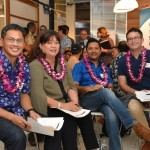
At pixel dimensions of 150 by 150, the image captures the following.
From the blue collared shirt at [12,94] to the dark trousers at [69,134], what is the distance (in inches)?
11.8

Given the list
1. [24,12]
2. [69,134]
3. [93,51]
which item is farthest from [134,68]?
[24,12]

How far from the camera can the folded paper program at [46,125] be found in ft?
6.44

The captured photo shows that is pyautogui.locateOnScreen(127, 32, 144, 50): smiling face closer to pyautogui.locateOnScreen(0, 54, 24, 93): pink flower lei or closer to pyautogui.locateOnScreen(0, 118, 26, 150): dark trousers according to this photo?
pyautogui.locateOnScreen(0, 54, 24, 93): pink flower lei

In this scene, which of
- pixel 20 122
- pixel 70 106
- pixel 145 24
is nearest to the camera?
pixel 20 122

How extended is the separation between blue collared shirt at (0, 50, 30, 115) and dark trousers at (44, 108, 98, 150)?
30 cm

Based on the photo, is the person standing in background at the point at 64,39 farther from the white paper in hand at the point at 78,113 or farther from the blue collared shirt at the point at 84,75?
the white paper in hand at the point at 78,113

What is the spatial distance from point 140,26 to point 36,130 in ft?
17.7

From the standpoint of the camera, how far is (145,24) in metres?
6.61

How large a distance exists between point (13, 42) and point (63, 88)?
2.23 feet

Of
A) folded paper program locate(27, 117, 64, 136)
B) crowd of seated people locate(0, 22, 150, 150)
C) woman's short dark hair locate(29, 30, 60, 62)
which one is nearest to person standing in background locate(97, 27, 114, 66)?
crowd of seated people locate(0, 22, 150, 150)

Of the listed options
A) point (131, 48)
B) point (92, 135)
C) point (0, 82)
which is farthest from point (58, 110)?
point (131, 48)

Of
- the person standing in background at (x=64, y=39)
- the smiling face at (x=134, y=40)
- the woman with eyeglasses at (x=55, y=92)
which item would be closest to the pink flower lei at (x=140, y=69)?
the smiling face at (x=134, y=40)

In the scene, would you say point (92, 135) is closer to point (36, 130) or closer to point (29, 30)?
point (36, 130)

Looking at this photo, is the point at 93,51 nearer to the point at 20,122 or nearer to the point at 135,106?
the point at 135,106
